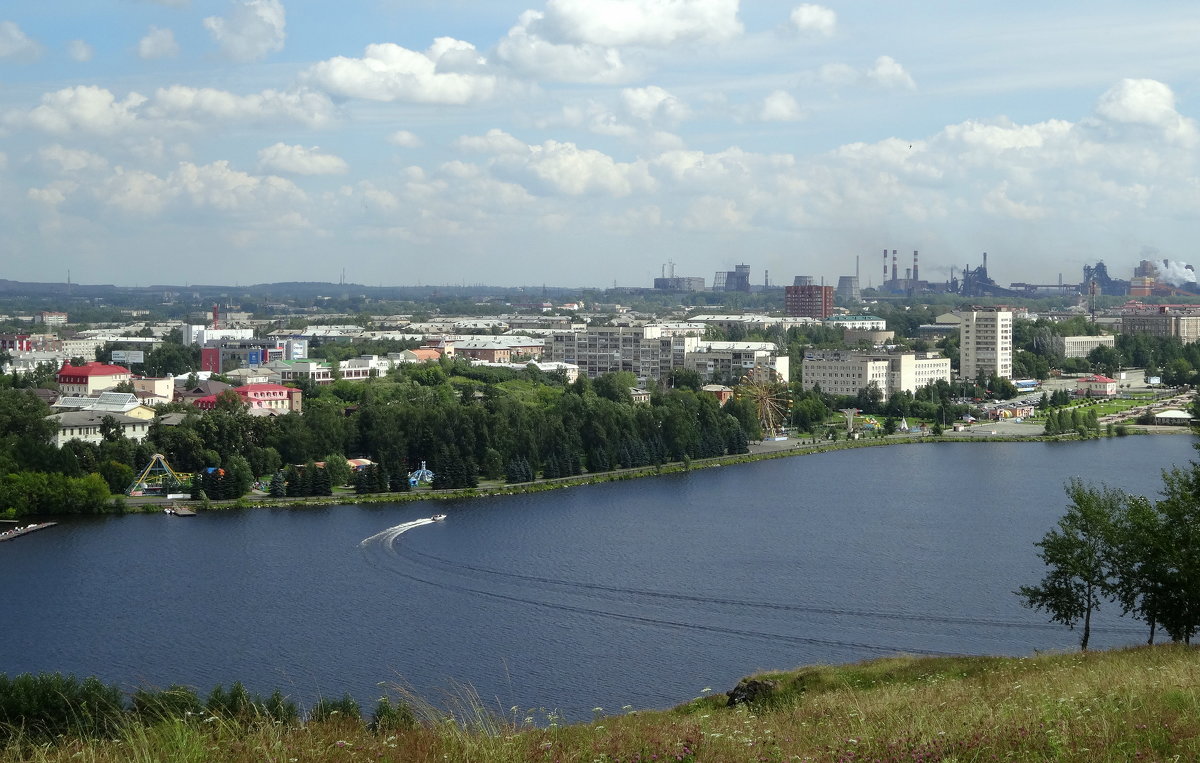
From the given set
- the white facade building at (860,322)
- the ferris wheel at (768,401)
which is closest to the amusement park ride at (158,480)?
the ferris wheel at (768,401)

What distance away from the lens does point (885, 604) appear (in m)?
8.05

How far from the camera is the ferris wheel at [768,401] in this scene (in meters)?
18.1

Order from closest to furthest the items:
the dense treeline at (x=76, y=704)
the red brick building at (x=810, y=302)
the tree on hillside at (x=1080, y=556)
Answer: the dense treeline at (x=76, y=704)
the tree on hillside at (x=1080, y=556)
the red brick building at (x=810, y=302)

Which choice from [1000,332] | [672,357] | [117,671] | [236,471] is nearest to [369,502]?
[236,471]

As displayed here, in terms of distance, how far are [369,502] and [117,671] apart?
5.43 meters

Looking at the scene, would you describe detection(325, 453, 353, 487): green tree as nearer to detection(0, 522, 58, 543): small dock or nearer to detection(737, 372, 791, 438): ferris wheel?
detection(0, 522, 58, 543): small dock

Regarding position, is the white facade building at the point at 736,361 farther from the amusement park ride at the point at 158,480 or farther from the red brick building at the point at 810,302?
the red brick building at the point at 810,302

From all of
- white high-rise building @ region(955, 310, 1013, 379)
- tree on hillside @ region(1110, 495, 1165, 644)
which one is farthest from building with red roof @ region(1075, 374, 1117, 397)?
tree on hillside @ region(1110, 495, 1165, 644)

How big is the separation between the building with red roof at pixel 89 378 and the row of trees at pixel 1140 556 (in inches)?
595

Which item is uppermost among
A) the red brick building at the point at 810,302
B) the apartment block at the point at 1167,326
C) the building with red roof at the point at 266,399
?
the red brick building at the point at 810,302

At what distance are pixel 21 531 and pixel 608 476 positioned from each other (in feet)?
18.3

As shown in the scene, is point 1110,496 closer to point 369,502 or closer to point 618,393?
point 369,502

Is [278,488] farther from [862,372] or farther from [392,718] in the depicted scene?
[862,372]

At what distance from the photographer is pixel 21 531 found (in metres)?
10.7
